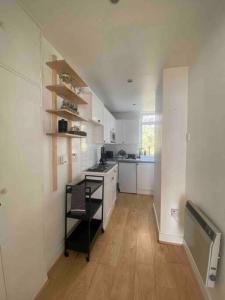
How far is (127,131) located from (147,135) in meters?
0.76

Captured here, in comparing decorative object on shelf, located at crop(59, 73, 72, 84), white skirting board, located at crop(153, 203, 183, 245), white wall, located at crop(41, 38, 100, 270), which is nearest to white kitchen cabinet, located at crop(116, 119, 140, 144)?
white wall, located at crop(41, 38, 100, 270)

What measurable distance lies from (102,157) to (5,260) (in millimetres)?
2792

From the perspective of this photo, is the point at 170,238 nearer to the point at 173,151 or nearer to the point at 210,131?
the point at 173,151

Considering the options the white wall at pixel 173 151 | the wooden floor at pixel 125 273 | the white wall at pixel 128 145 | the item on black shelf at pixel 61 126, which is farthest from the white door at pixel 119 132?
the item on black shelf at pixel 61 126

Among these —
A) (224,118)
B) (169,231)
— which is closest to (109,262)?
(169,231)

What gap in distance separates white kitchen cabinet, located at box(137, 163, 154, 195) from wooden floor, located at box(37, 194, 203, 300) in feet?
5.77

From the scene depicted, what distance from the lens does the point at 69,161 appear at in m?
2.13

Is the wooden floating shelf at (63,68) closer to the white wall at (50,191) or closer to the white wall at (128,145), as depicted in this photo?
the white wall at (50,191)

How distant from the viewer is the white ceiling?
47.2 inches

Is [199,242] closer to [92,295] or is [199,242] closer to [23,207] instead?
[92,295]

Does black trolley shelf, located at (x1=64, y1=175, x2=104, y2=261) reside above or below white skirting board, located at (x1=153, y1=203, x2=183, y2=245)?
above

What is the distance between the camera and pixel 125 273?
1.65 metres

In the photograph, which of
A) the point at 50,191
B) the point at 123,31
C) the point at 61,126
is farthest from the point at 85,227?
the point at 123,31

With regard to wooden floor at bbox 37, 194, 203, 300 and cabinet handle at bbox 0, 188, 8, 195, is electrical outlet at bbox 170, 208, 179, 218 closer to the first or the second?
wooden floor at bbox 37, 194, 203, 300
